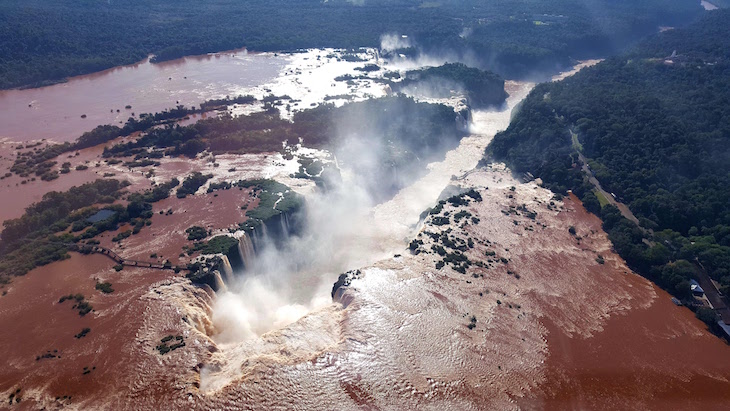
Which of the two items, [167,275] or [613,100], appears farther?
[613,100]

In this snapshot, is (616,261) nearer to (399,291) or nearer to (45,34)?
(399,291)

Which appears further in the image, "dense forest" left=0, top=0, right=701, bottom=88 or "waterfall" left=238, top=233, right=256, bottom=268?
"dense forest" left=0, top=0, right=701, bottom=88

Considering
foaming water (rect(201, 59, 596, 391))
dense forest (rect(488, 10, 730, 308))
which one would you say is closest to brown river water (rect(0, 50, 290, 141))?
foaming water (rect(201, 59, 596, 391))

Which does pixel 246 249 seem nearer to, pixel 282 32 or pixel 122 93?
pixel 122 93

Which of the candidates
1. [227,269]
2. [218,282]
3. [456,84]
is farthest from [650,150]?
[218,282]

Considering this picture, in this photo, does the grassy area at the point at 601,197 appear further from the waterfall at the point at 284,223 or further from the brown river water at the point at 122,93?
the brown river water at the point at 122,93

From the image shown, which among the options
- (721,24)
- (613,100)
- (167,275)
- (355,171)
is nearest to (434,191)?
(355,171)

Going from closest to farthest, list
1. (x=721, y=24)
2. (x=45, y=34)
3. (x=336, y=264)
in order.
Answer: (x=336, y=264) < (x=45, y=34) < (x=721, y=24)

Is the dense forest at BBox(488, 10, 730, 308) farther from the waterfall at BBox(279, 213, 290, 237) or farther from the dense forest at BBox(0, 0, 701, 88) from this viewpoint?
the dense forest at BBox(0, 0, 701, 88)

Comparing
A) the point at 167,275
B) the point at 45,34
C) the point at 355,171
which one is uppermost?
the point at 45,34
